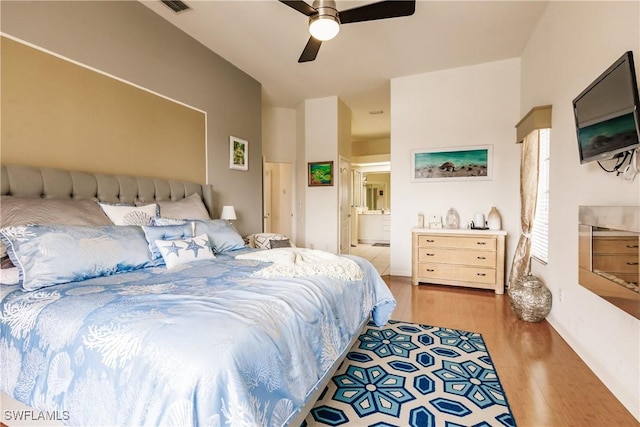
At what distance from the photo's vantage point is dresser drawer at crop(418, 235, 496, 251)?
12.7 ft

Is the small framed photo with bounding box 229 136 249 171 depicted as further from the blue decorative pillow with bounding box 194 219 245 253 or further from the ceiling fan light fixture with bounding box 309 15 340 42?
the ceiling fan light fixture with bounding box 309 15 340 42

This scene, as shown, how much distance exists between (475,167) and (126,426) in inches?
182

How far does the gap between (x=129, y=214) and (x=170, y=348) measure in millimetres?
1731

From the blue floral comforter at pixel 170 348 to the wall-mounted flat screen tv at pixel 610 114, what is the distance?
1.77 metres

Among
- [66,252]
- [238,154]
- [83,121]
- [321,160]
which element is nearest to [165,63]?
[83,121]

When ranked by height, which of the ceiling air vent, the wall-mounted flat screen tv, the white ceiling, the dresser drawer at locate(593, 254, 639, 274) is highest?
the white ceiling

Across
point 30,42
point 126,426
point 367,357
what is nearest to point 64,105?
point 30,42

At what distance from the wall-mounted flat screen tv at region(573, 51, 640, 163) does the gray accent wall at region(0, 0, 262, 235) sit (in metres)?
3.57

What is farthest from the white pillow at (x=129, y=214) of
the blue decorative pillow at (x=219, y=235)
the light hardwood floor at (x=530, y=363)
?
the light hardwood floor at (x=530, y=363)

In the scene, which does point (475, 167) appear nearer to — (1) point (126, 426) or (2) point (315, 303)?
(2) point (315, 303)

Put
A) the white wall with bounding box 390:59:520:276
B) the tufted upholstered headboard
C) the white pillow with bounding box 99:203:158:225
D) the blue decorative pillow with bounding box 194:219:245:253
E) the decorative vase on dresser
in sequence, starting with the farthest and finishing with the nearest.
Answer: the white wall with bounding box 390:59:520:276, the decorative vase on dresser, the blue decorative pillow with bounding box 194:219:245:253, the white pillow with bounding box 99:203:158:225, the tufted upholstered headboard

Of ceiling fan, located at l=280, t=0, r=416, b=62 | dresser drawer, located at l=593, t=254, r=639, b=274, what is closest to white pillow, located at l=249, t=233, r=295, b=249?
ceiling fan, located at l=280, t=0, r=416, b=62

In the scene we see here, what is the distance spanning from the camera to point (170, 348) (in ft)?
3.05

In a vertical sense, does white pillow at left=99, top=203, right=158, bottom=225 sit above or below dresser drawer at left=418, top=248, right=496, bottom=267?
above
